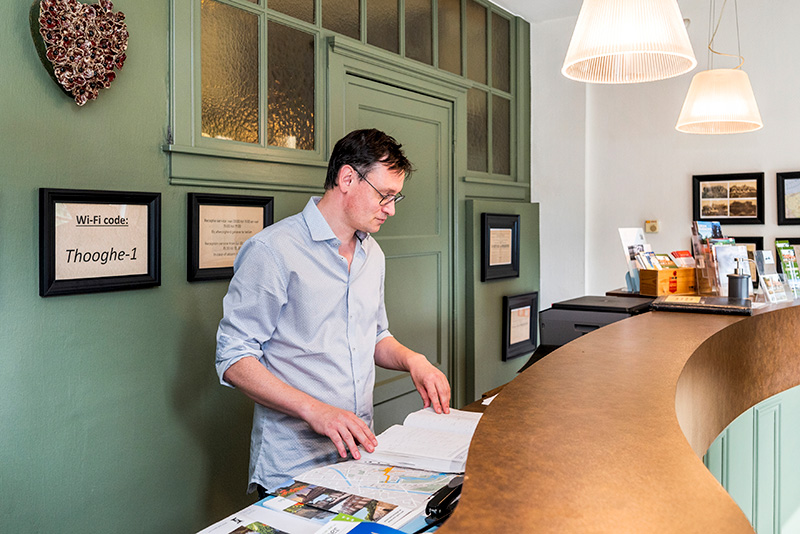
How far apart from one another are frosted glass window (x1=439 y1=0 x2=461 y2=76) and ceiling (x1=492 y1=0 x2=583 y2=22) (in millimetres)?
466

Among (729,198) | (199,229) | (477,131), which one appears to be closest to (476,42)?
(477,131)

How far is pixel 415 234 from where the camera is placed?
3.52 m

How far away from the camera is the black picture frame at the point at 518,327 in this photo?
4.25m

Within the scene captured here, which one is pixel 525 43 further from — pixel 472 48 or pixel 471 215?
pixel 471 215

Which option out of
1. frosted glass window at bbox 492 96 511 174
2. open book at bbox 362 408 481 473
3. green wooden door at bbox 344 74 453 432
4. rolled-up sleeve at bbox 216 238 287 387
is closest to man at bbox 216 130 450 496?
rolled-up sleeve at bbox 216 238 287 387

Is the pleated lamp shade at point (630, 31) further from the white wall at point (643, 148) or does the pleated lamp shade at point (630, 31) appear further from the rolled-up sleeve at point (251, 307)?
the white wall at point (643, 148)

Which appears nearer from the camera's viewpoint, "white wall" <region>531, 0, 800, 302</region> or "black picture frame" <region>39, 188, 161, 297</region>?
"black picture frame" <region>39, 188, 161, 297</region>

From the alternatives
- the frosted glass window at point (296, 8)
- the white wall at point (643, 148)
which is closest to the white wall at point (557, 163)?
the white wall at point (643, 148)

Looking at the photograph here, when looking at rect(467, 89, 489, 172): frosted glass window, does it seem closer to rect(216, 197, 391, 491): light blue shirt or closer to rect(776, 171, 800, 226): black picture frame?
rect(776, 171, 800, 226): black picture frame

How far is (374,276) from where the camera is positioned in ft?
6.50

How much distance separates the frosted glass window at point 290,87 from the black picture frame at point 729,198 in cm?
253

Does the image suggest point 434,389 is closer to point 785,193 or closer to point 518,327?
point 518,327

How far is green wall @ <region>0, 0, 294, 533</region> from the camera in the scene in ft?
6.18

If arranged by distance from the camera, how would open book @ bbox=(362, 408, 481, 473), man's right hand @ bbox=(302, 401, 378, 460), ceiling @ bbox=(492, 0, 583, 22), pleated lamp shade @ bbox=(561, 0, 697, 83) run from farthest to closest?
ceiling @ bbox=(492, 0, 583, 22), pleated lamp shade @ bbox=(561, 0, 697, 83), man's right hand @ bbox=(302, 401, 378, 460), open book @ bbox=(362, 408, 481, 473)
